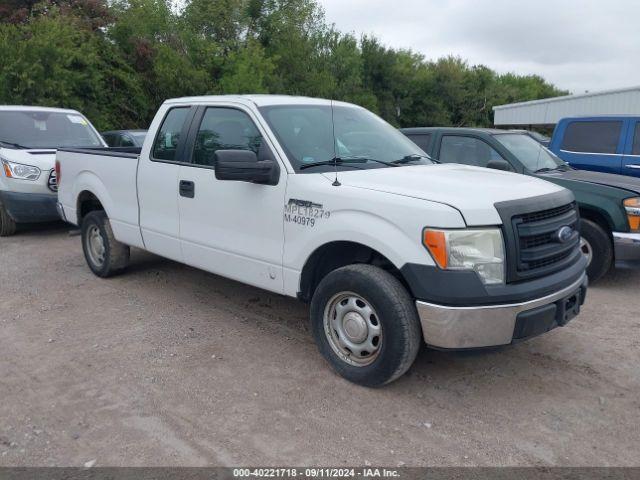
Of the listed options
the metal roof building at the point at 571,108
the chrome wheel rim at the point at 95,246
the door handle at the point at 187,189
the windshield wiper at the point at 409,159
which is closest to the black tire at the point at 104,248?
the chrome wheel rim at the point at 95,246

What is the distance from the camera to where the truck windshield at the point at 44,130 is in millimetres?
8977

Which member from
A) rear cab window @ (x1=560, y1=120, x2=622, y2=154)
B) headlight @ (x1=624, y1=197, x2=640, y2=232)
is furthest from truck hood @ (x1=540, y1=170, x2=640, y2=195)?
rear cab window @ (x1=560, y1=120, x2=622, y2=154)

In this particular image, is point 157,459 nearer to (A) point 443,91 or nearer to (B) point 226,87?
(B) point 226,87

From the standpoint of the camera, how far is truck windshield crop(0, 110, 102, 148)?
29.5 ft

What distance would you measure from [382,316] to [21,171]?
6.84 m

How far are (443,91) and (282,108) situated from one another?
40.6 m

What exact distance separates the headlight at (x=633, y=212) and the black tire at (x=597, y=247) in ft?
0.89

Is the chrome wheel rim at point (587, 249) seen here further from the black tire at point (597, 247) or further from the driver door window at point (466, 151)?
the driver door window at point (466, 151)

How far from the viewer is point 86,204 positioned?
6.70 meters

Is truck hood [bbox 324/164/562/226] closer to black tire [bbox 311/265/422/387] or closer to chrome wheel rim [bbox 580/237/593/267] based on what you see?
black tire [bbox 311/265/422/387]

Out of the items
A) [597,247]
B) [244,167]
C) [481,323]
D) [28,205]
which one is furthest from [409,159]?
[28,205]

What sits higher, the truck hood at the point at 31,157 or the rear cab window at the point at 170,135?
the rear cab window at the point at 170,135

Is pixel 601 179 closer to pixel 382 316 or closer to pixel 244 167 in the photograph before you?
pixel 382 316

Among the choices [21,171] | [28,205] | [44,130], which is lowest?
[28,205]
